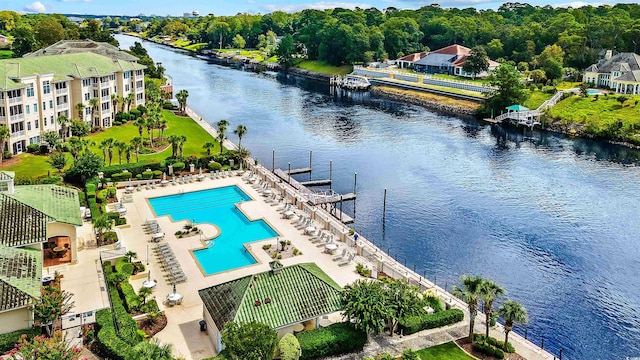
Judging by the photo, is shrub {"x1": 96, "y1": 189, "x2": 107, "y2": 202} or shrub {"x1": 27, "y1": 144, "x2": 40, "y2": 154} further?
shrub {"x1": 27, "y1": 144, "x2": 40, "y2": 154}

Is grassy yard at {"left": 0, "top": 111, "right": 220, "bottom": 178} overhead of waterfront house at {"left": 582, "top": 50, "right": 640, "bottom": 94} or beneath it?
beneath

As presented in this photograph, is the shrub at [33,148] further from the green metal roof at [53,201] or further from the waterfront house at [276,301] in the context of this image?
the waterfront house at [276,301]

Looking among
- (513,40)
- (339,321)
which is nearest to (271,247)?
(339,321)

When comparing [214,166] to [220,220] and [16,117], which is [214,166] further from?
[16,117]

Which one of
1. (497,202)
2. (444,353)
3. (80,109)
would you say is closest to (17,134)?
(80,109)

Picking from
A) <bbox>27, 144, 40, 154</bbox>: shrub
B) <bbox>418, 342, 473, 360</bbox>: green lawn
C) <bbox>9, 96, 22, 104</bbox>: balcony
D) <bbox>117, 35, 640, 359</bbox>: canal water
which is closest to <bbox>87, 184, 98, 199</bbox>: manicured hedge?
<bbox>27, 144, 40, 154</bbox>: shrub

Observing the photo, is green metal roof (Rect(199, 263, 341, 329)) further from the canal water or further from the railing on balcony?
the railing on balcony
